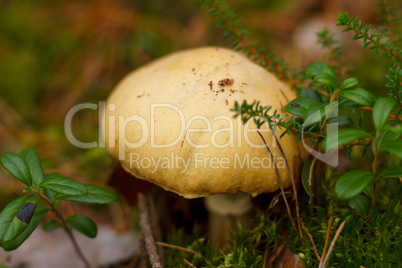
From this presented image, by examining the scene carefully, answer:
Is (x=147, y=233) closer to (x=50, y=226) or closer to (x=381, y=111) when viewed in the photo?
(x=50, y=226)

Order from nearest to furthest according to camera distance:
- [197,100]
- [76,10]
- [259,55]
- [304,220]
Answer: [197,100] → [304,220] → [259,55] → [76,10]

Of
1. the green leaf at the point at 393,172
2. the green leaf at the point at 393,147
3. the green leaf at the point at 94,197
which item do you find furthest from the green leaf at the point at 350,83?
the green leaf at the point at 94,197

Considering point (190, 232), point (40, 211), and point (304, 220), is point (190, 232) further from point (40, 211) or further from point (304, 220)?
point (40, 211)

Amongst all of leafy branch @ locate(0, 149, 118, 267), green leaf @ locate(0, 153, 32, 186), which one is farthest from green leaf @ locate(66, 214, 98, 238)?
green leaf @ locate(0, 153, 32, 186)

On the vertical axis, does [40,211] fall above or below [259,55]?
below

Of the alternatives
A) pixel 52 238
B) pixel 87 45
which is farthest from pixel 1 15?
pixel 52 238

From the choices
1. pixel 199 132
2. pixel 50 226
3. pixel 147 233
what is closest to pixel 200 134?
pixel 199 132
